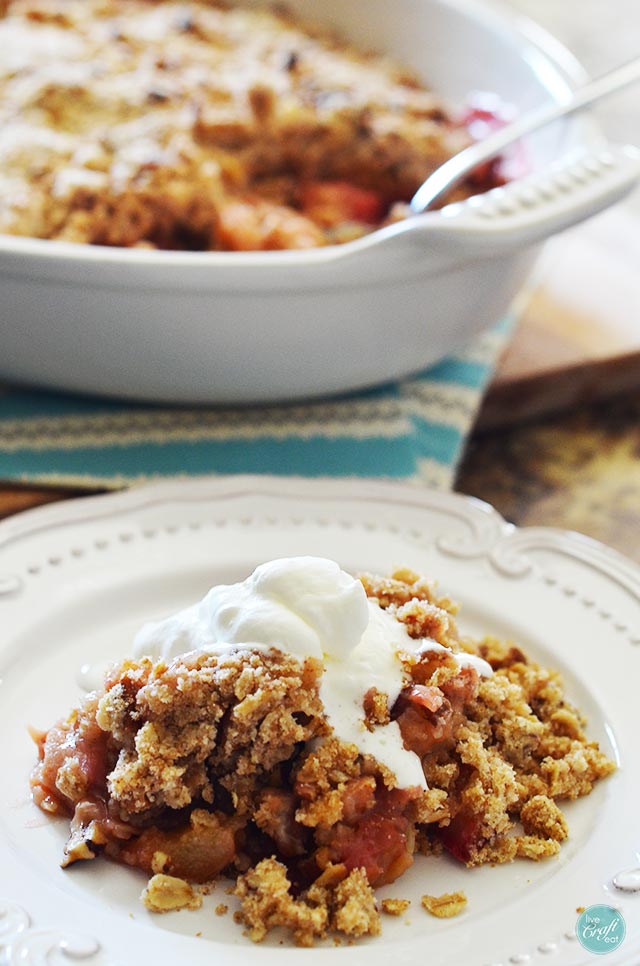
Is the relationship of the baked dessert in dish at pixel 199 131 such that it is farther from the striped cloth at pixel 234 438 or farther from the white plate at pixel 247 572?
the white plate at pixel 247 572

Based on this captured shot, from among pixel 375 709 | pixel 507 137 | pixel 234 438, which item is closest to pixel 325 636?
pixel 375 709

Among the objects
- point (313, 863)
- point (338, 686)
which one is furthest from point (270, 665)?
point (313, 863)

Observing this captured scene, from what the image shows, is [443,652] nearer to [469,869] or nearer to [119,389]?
[469,869]

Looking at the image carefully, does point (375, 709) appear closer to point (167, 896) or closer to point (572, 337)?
point (167, 896)

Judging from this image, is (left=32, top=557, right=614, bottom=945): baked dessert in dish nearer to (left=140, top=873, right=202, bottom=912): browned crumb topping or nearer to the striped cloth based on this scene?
(left=140, top=873, right=202, bottom=912): browned crumb topping

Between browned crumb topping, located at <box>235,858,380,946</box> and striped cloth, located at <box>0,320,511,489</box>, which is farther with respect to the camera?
striped cloth, located at <box>0,320,511,489</box>

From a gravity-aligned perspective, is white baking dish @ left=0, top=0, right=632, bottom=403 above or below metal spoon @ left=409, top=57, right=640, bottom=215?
below

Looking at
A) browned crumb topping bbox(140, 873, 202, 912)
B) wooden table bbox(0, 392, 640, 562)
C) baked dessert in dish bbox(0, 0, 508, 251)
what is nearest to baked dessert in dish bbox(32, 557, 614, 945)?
browned crumb topping bbox(140, 873, 202, 912)
